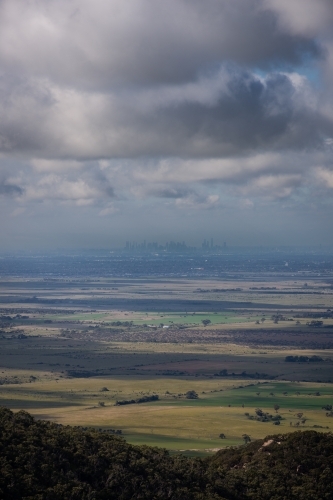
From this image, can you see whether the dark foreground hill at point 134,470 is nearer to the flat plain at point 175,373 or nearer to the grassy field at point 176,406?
the grassy field at point 176,406

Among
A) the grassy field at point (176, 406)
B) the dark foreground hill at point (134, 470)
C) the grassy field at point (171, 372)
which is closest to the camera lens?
the dark foreground hill at point (134, 470)

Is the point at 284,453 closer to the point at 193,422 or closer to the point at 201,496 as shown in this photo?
the point at 201,496

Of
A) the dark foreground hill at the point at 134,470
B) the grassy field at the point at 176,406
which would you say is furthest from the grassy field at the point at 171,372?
the dark foreground hill at the point at 134,470

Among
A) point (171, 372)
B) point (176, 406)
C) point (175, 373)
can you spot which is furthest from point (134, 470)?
point (171, 372)

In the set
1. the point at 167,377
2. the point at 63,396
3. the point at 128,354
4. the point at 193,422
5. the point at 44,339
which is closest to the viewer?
the point at 193,422

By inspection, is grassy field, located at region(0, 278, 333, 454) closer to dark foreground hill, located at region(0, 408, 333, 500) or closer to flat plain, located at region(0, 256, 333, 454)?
flat plain, located at region(0, 256, 333, 454)

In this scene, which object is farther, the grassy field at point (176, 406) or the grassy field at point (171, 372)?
the grassy field at point (171, 372)

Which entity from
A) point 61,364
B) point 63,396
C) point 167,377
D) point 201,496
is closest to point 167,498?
point 201,496

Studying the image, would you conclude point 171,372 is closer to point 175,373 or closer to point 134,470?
point 175,373

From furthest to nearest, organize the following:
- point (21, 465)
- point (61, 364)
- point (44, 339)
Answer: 1. point (44, 339)
2. point (61, 364)
3. point (21, 465)
